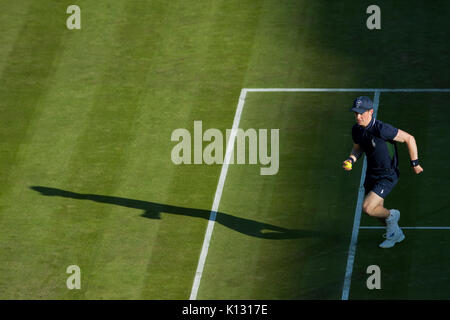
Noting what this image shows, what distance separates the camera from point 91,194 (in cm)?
1895

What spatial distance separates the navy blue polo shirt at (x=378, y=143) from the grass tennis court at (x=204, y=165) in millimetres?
1569

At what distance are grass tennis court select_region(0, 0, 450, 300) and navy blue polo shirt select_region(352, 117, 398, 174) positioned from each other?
1.57m

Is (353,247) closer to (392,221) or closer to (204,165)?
(392,221)

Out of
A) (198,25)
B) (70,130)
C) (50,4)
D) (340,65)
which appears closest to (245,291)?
(70,130)

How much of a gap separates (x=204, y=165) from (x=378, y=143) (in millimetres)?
4600

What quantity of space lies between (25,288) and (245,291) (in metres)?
3.68

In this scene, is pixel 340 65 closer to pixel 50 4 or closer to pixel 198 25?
pixel 198 25

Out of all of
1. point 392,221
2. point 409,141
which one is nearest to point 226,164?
point 392,221

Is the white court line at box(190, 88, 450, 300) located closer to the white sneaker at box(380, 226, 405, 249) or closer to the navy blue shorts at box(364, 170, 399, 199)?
the white sneaker at box(380, 226, 405, 249)

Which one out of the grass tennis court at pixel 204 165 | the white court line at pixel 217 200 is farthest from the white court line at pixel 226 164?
Result: the grass tennis court at pixel 204 165

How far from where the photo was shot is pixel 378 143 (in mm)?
16156

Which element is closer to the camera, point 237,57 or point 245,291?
point 245,291

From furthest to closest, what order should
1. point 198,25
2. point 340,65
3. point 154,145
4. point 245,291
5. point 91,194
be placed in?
point 198,25, point 340,65, point 154,145, point 91,194, point 245,291

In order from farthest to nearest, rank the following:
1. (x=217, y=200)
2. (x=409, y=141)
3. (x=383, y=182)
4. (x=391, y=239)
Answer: (x=217, y=200) < (x=391, y=239) < (x=383, y=182) < (x=409, y=141)
